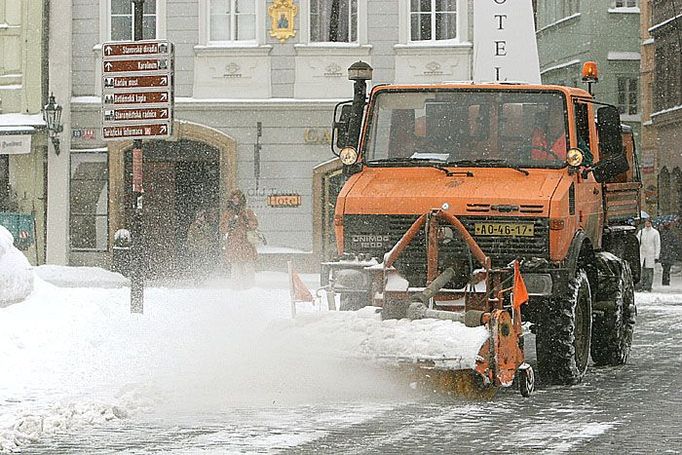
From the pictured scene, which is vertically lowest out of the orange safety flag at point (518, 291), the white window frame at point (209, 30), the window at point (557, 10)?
the orange safety flag at point (518, 291)

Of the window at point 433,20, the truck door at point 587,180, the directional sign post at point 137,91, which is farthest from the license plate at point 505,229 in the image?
the window at point 433,20

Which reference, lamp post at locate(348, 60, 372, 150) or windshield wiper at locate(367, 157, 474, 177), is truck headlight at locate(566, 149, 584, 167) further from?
lamp post at locate(348, 60, 372, 150)

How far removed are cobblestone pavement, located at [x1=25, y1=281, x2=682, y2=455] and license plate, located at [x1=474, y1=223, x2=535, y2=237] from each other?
1.28 m

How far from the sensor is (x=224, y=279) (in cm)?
2928

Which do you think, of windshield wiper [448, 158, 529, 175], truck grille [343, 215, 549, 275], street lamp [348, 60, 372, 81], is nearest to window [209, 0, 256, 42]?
street lamp [348, 60, 372, 81]

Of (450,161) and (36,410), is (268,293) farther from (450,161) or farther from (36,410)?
(36,410)

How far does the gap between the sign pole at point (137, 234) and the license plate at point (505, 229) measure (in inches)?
237

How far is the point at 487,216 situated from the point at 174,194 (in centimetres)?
2167

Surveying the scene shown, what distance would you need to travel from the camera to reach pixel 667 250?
34.7 m

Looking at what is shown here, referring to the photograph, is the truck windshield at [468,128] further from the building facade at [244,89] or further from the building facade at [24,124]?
the building facade at [24,124]

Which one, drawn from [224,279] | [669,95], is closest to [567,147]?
[224,279]

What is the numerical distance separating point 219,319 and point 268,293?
238 inches

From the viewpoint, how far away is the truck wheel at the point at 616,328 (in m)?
14.9

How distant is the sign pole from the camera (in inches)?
706
